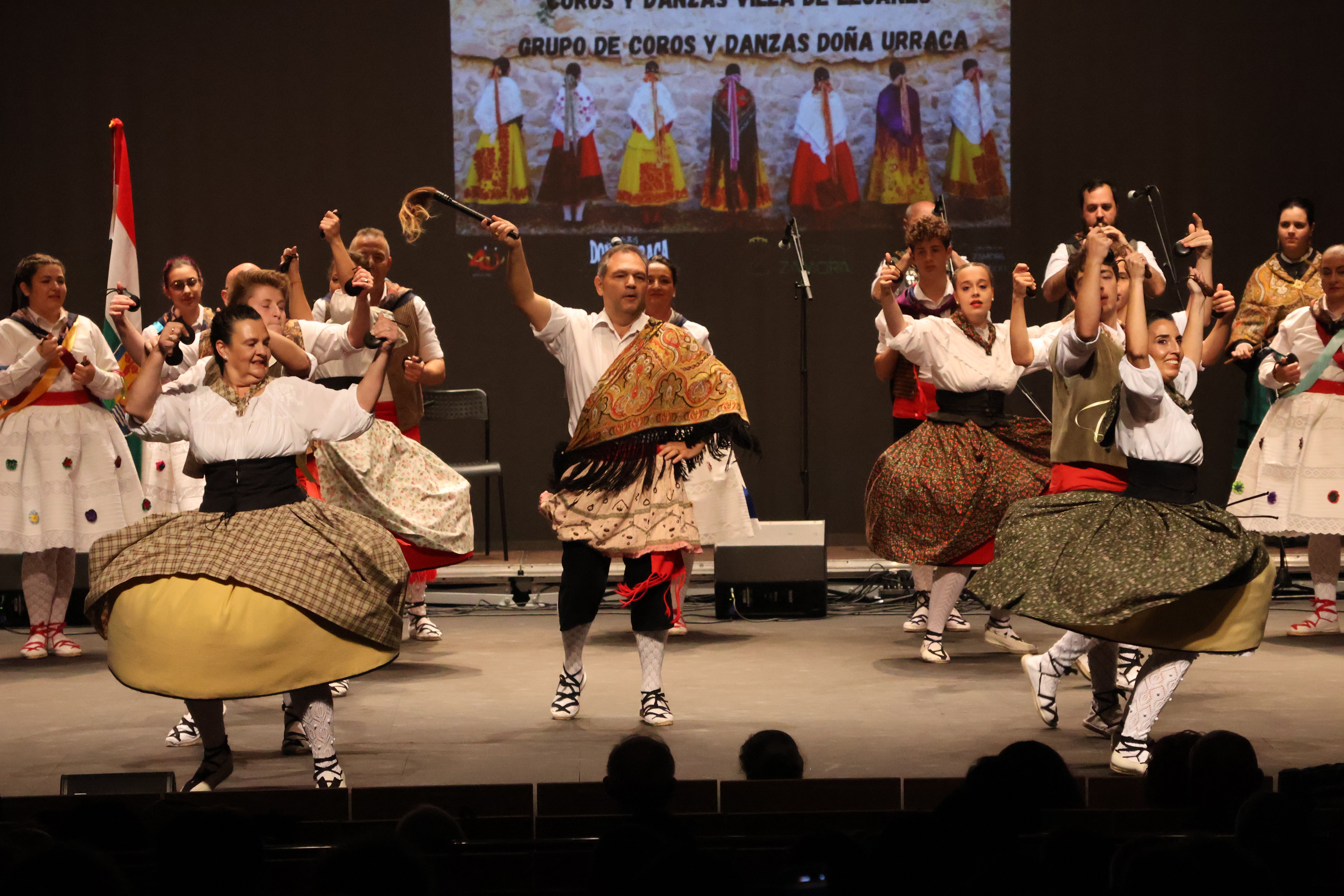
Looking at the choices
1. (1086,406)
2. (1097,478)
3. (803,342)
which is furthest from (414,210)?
(803,342)

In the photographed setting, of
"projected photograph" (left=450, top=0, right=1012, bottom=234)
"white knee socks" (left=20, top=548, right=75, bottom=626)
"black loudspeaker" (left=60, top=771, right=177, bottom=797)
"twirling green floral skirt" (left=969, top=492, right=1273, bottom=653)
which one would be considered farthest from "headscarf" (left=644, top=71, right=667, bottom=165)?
"black loudspeaker" (left=60, top=771, right=177, bottom=797)

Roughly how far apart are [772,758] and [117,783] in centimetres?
126

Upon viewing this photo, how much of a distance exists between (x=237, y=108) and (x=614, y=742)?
223 inches

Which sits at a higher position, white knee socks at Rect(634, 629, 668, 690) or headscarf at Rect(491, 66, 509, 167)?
headscarf at Rect(491, 66, 509, 167)

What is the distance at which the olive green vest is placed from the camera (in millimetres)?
4340

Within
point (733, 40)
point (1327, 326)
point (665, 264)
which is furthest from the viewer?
point (733, 40)

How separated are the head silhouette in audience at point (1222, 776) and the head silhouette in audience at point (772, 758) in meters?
0.69

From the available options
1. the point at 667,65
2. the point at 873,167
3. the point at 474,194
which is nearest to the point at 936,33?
the point at 873,167

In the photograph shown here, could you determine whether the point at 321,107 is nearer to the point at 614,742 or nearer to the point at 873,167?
the point at 873,167

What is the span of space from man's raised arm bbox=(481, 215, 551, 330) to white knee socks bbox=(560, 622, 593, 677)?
0.93 meters

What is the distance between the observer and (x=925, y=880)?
1.94 m

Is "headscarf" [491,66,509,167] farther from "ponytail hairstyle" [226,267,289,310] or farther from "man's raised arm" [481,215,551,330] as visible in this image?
"man's raised arm" [481,215,551,330]

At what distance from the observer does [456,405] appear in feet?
26.3

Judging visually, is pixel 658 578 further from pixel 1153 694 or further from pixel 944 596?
pixel 944 596
